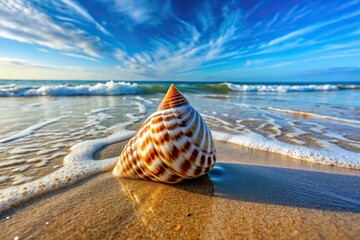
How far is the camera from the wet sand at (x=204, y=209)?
141cm

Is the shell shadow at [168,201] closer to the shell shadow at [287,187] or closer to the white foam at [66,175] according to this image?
the shell shadow at [287,187]

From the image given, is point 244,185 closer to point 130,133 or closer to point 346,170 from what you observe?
point 346,170

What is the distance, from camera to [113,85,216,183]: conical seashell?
1.73 metres

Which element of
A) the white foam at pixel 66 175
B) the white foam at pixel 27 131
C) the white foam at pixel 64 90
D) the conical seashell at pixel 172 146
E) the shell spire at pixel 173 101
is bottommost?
the white foam at pixel 64 90

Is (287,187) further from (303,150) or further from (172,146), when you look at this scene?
(303,150)

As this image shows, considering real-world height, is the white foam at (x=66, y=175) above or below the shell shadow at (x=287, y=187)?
below

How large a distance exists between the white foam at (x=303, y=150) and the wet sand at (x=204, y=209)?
0.41 m

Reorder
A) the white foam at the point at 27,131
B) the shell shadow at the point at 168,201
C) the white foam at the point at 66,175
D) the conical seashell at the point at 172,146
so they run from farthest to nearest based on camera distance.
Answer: the white foam at the point at 27,131 → the white foam at the point at 66,175 → the conical seashell at the point at 172,146 → the shell shadow at the point at 168,201

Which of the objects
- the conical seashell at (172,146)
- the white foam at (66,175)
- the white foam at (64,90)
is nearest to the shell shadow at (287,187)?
the conical seashell at (172,146)

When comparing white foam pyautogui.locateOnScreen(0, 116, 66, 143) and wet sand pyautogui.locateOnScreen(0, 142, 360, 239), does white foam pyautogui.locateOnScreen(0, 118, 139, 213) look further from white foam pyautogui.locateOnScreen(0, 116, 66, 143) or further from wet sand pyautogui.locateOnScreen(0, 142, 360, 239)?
white foam pyautogui.locateOnScreen(0, 116, 66, 143)

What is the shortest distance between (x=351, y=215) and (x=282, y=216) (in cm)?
56

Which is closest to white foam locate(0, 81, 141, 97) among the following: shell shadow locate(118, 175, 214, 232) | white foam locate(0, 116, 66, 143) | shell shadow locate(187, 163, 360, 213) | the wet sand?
white foam locate(0, 116, 66, 143)

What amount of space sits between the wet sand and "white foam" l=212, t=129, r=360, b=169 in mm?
414

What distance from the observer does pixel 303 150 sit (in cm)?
316
